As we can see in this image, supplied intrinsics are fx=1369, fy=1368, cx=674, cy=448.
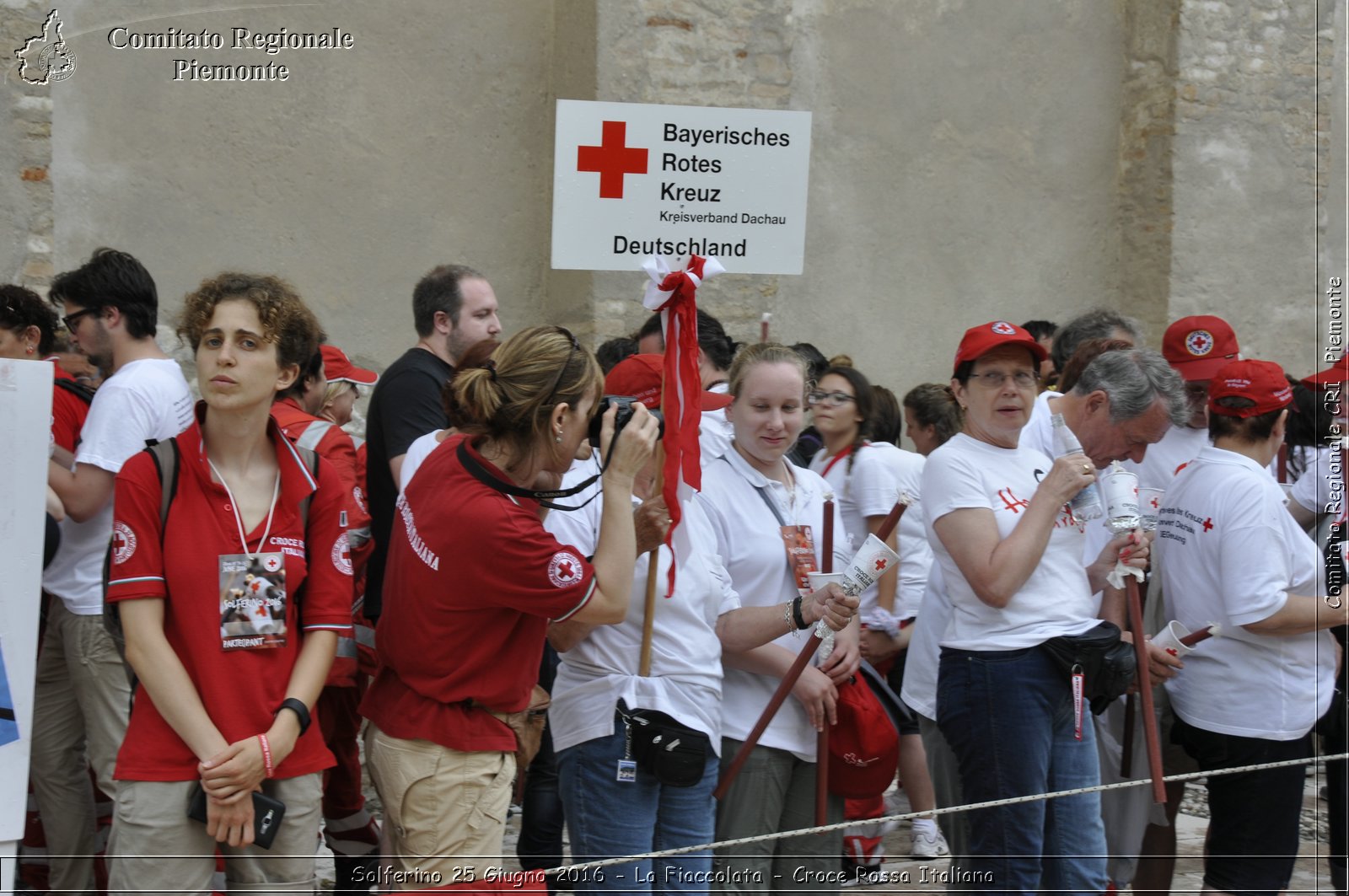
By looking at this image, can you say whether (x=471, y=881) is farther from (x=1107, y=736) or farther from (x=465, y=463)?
(x=1107, y=736)

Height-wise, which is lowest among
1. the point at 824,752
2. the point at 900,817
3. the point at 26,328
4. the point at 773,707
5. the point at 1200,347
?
the point at 900,817

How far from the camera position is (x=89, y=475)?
3.65 meters

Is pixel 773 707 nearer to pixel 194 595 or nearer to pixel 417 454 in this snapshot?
pixel 417 454

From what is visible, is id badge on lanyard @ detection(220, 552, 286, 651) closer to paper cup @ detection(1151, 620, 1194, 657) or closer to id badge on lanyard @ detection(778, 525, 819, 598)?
id badge on lanyard @ detection(778, 525, 819, 598)

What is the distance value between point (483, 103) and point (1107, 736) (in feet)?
20.6

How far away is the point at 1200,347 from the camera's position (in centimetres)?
495

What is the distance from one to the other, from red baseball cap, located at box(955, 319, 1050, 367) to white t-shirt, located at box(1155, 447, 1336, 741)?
733mm

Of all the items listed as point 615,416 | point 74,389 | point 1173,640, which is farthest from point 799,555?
point 74,389

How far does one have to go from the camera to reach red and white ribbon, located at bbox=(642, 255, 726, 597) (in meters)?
3.40

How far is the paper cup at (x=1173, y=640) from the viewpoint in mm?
4066

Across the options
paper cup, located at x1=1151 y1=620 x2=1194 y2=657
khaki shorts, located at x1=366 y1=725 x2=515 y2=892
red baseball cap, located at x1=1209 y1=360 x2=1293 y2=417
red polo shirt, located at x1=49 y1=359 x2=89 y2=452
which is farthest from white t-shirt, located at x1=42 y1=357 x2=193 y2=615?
red baseball cap, located at x1=1209 y1=360 x2=1293 y2=417

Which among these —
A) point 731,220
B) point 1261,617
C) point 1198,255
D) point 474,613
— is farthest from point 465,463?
point 1198,255

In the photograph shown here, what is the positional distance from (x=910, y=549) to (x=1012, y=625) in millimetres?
1544

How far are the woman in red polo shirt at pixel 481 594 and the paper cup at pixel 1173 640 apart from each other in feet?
6.26
